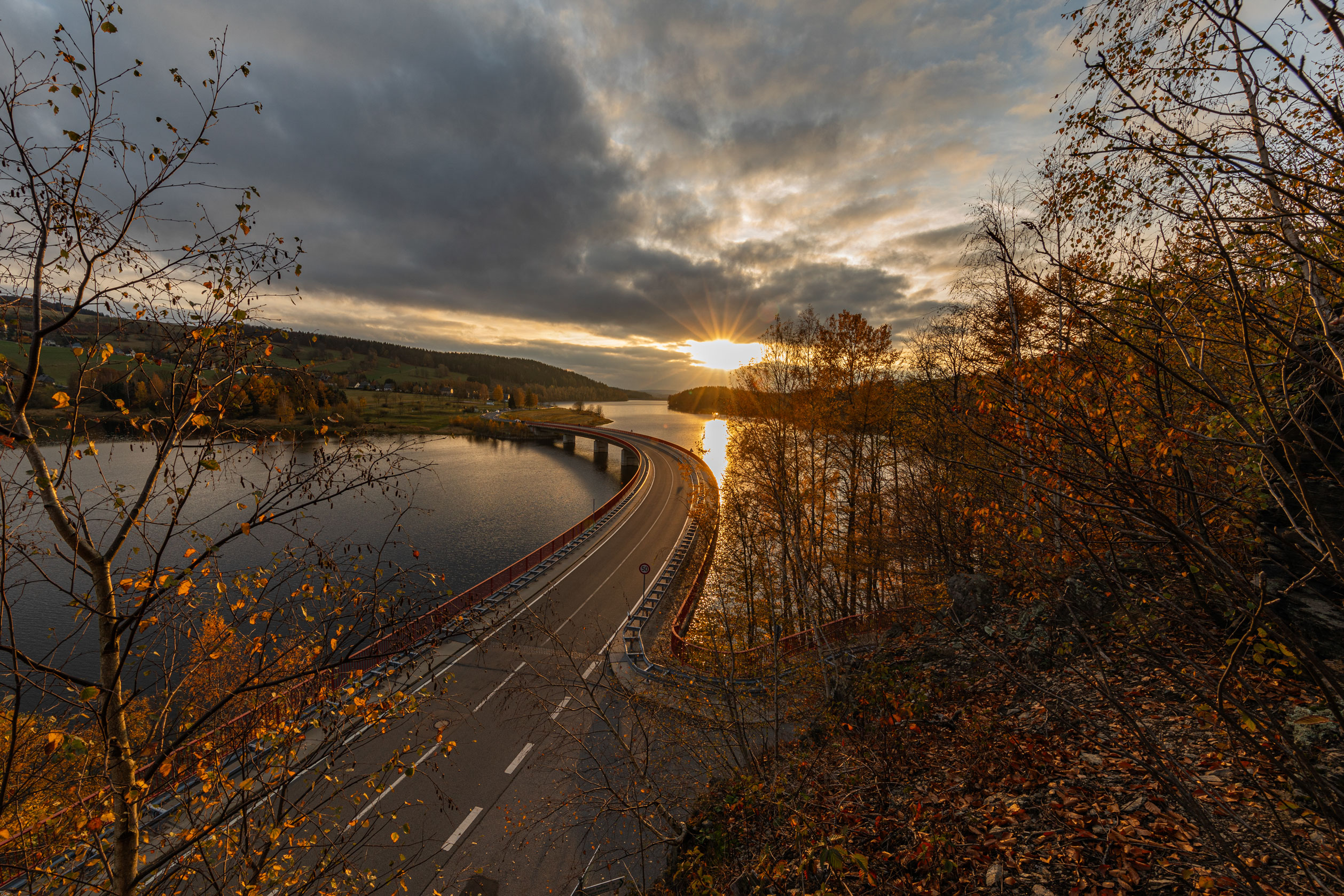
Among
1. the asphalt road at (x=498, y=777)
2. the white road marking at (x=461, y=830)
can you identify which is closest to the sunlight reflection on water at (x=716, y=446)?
the asphalt road at (x=498, y=777)

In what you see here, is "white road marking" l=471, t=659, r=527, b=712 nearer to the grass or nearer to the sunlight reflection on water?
the sunlight reflection on water

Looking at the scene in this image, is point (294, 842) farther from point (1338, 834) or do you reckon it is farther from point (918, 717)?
point (918, 717)

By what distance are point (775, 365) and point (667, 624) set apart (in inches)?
549

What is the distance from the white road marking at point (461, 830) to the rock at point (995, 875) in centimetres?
1183

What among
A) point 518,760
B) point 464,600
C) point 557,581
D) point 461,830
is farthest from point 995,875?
point 557,581

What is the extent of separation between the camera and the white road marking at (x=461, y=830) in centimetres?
1169

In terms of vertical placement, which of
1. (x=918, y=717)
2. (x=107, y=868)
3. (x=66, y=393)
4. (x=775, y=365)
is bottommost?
(x=918, y=717)

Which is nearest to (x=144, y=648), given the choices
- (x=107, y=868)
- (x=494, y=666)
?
(x=107, y=868)

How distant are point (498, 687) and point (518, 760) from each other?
390 cm

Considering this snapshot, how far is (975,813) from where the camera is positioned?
→ 20.2 feet

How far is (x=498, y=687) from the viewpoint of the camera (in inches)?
704

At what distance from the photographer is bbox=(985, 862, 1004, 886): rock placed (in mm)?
5055

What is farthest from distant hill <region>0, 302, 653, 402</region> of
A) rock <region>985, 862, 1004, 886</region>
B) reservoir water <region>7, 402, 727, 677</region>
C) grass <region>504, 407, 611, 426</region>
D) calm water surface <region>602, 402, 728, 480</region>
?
calm water surface <region>602, 402, 728, 480</region>

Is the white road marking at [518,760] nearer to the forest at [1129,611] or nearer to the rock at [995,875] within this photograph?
the forest at [1129,611]
